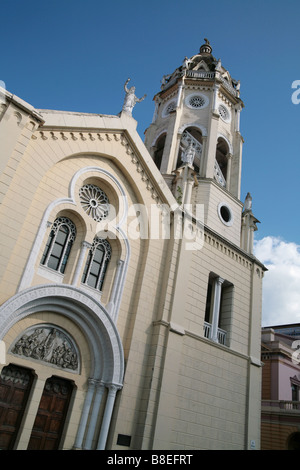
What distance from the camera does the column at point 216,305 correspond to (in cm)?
1518

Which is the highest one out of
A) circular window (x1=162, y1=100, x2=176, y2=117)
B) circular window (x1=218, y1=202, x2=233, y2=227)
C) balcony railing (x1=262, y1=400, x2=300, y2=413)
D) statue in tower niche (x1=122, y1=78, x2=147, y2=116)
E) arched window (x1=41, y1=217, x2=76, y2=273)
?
circular window (x1=162, y1=100, x2=176, y2=117)

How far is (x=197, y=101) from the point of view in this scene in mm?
22375

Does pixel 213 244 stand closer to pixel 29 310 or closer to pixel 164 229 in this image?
pixel 164 229

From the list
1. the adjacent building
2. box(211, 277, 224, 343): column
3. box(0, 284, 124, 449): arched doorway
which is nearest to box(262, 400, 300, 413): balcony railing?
the adjacent building

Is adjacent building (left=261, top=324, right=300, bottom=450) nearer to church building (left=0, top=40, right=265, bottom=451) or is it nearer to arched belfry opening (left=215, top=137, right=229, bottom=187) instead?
church building (left=0, top=40, right=265, bottom=451)

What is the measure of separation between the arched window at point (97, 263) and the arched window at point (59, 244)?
81 cm

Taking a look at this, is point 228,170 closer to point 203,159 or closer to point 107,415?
point 203,159

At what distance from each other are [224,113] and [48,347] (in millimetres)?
17589

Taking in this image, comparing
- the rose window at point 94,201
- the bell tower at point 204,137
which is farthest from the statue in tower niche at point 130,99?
the rose window at point 94,201

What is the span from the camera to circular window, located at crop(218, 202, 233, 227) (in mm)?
18773

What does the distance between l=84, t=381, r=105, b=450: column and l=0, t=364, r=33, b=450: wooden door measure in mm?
2059

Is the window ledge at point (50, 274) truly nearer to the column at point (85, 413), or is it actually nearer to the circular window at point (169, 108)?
the column at point (85, 413)

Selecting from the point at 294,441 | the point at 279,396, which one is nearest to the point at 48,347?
the point at 279,396
